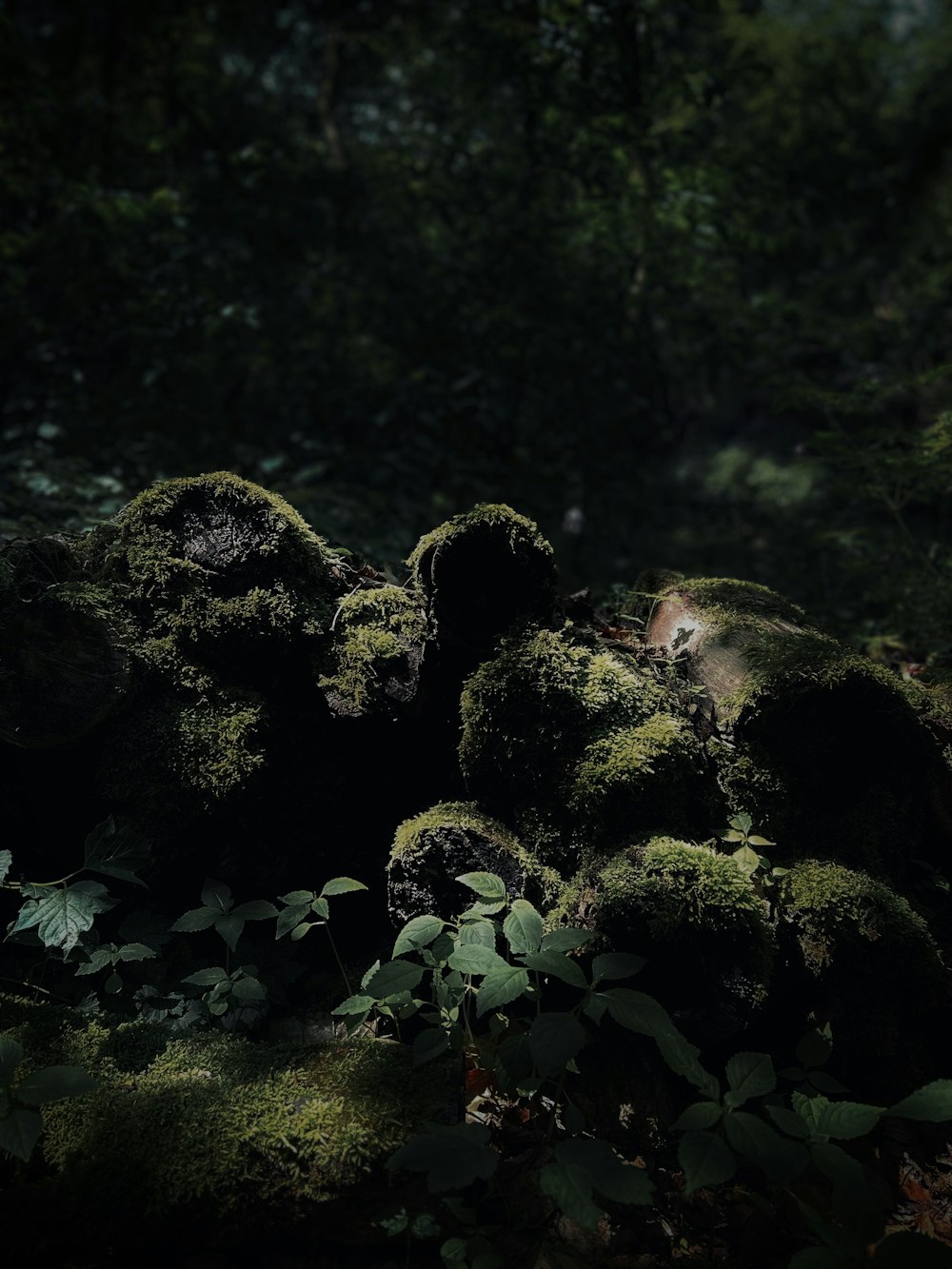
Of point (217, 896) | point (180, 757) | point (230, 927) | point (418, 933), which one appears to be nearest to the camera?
point (418, 933)

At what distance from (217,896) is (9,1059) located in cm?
63

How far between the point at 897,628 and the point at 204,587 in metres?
3.72

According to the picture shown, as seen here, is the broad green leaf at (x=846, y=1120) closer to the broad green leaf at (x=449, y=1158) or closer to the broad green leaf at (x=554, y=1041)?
the broad green leaf at (x=554, y=1041)

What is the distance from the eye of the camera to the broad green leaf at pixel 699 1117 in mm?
1815

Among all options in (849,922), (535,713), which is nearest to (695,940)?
(849,922)

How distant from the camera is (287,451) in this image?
25.3ft

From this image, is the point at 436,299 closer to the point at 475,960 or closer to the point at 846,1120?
the point at 475,960

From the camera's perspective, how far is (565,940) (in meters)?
2.07

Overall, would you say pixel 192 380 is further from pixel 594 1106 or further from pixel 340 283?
pixel 594 1106

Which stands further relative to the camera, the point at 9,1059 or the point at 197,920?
the point at 197,920

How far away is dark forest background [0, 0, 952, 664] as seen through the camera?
19.9 ft

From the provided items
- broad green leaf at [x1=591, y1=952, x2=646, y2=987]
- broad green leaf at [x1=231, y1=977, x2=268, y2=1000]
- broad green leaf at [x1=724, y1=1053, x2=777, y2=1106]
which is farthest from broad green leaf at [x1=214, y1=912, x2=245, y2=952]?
broad green leaf at [x1=724, y1=1053, x2=777, y2=1106]

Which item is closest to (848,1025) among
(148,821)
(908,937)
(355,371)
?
(908,937)

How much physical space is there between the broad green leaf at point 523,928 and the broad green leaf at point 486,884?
2.5 inches
